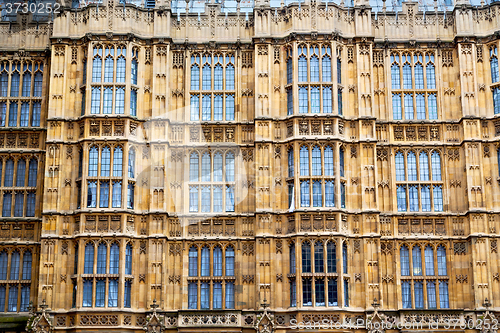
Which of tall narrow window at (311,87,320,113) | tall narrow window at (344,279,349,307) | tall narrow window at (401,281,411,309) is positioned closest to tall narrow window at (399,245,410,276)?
tall narrow window at (401,281,411,309)

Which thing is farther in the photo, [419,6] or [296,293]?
[419,6]

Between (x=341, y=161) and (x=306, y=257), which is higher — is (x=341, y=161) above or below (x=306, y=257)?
above

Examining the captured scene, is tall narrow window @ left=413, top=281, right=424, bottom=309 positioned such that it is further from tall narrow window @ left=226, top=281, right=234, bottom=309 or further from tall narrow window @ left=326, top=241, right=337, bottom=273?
tall narrow window @ left=226, top=281, right=234, bottom=309

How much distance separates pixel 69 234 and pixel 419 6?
24355 millimetres

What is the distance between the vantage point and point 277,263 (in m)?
37.1

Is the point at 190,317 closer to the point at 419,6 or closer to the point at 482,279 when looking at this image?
the point at 482,279

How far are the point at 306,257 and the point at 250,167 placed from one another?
A: 19.2 feet

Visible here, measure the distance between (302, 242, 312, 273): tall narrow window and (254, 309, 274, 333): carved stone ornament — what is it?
9.40ft

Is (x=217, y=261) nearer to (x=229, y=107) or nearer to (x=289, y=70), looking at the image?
(x=229, y=107)

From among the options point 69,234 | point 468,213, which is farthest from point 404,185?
point 69,234

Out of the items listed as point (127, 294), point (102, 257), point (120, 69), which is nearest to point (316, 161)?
point (120, 69)

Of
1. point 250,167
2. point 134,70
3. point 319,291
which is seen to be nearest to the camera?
point 319,291

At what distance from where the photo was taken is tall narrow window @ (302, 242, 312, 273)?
36500 mm

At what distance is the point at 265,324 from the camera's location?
118 ft
